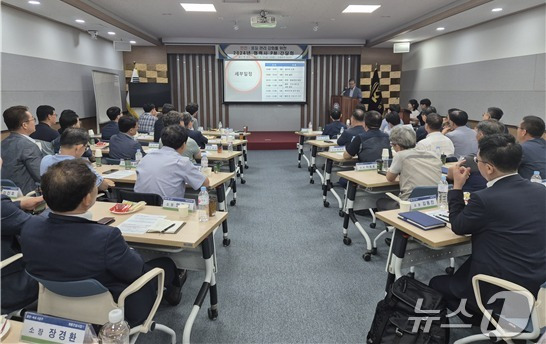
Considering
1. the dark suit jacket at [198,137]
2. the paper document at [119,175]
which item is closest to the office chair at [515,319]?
the paper document at [119,175]

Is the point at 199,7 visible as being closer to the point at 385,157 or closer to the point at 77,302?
the point at 385,157

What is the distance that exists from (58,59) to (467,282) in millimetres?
7627

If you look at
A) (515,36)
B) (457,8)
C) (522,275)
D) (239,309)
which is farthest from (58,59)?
(515,36)

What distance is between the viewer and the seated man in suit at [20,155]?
3150mm

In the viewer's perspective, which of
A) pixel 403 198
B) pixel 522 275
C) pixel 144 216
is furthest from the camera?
pixel 403 198

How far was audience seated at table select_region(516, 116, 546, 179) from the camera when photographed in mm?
3176

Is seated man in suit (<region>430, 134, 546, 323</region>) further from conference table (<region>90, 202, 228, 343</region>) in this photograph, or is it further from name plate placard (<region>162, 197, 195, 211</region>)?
name plate placard (<region>162, 197, 195, 211</region>)

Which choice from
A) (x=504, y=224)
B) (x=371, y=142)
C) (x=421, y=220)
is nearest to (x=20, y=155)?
(x=421, y=220)

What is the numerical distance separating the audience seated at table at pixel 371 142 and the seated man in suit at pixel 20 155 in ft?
10.9

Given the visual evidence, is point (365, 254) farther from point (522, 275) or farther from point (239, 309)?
point (522, 275)

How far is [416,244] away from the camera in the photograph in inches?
91.8

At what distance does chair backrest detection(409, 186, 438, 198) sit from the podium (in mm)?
6955

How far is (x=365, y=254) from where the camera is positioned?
132 inches

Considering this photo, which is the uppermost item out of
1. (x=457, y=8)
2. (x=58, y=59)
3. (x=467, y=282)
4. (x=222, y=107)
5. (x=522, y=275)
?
(x=457, y=8)
